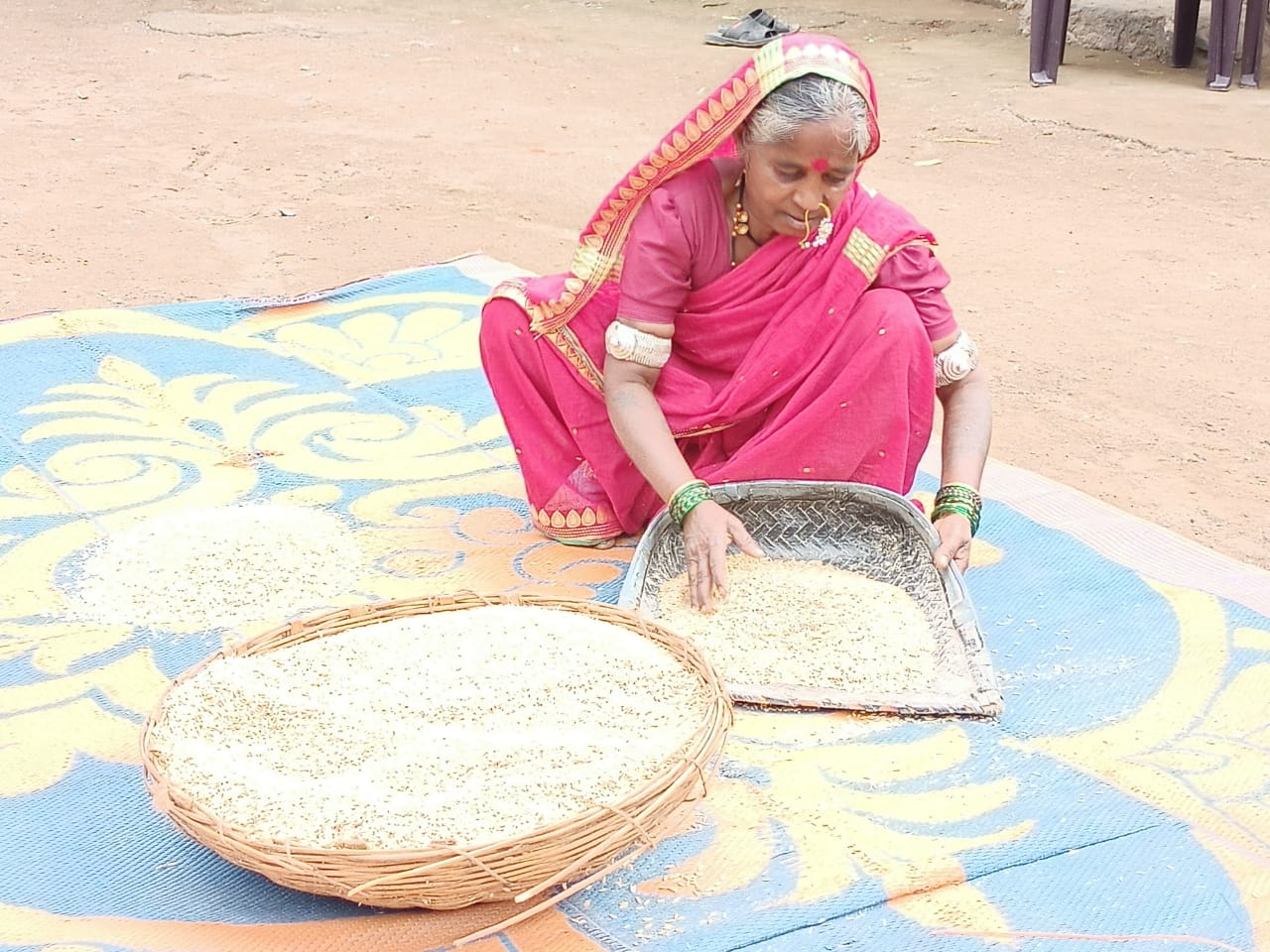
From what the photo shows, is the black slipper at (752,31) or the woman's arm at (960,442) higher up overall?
the black slipper at (752,31)

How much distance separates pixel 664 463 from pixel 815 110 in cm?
64

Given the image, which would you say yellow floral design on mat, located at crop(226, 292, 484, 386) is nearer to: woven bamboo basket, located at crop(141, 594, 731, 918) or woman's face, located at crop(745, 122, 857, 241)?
woman's face, located at crop(745, 122, 857, 241)

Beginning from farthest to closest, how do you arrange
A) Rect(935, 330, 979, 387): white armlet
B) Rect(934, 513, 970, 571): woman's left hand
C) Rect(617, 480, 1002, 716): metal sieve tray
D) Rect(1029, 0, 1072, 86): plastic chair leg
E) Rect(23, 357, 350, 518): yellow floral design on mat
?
Rect(1029, 0, 1072, 86): plastic chair leg → Rect(23, 357, 350, 518): yellow floral design on mat → Rect(935, 330, 979, 387): white armlet → Rect(934, 513, 970, 571): woman's left hand → Rect(617, 480, 1002, 716): metal sieve tray

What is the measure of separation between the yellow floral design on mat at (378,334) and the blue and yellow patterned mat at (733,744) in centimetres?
26

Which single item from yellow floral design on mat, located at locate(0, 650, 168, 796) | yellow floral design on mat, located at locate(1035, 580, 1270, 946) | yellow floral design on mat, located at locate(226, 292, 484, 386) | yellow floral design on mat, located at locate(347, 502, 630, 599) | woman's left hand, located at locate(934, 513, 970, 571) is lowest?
yellow floral design on mat, located at locate(347, 502, 630, 599)

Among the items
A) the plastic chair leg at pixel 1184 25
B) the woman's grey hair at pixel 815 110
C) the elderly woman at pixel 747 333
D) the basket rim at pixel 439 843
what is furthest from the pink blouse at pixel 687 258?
the plastic chair leg at pixel 1184 25

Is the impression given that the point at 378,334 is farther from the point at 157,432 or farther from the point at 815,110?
the point at 815,110

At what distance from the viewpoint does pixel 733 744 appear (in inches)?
87.1

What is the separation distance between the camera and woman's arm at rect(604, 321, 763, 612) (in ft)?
8.14

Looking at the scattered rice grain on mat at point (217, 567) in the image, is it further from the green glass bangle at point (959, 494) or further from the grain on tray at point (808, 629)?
the green glass bangle at point (959, 494)

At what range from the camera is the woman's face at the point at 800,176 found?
2410mm

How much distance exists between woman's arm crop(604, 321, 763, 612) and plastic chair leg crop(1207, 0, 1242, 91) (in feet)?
19.4

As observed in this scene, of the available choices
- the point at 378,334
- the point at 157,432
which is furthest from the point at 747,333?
the point at 378,334

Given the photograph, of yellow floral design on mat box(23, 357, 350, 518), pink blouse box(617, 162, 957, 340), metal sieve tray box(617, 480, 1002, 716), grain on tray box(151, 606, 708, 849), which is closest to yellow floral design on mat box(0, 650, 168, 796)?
grain on tray box(151, 606, 708, 849)
